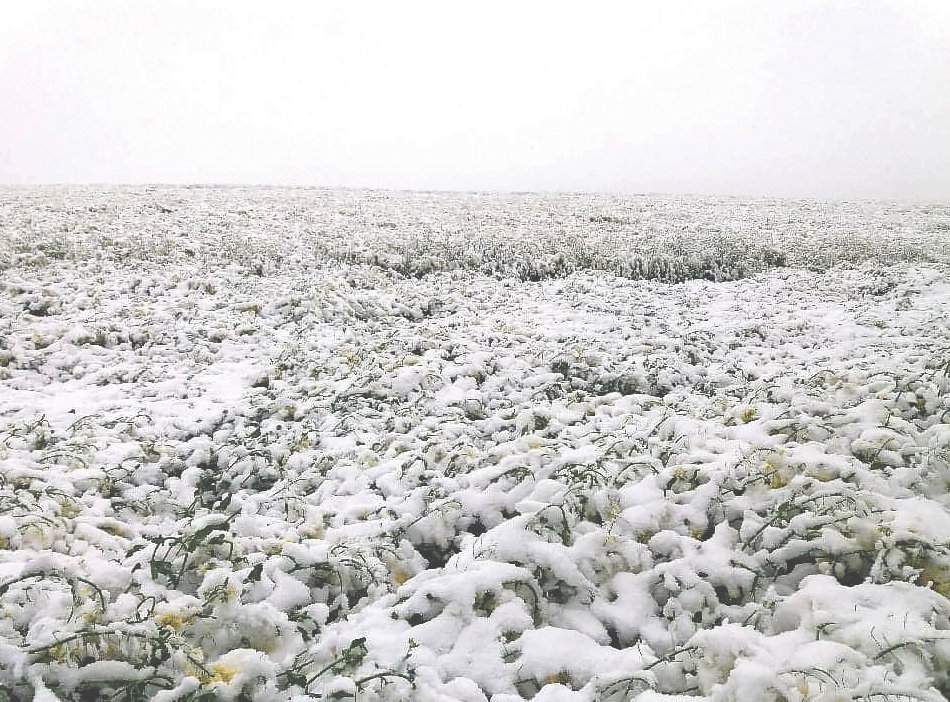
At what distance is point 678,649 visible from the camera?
3.08m

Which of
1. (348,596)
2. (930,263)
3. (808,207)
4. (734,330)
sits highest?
(808,207)

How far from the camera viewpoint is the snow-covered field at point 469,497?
2971mm

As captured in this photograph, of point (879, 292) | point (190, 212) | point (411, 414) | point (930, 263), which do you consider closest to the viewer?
point (411, 414)

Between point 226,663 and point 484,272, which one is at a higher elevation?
point 484,272

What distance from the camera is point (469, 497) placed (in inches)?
180

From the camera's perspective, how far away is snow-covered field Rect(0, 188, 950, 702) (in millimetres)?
2971

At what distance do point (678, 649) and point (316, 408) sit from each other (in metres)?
4.74

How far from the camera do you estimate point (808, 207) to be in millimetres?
29047

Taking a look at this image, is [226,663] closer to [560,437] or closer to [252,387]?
[560,437]

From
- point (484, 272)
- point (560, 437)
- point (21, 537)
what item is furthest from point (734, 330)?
point (21, 537)

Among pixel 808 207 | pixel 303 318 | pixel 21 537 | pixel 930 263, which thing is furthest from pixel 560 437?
pixel 808 207

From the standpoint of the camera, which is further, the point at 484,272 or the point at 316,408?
the point at 484,272

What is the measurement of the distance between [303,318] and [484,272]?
5.43 m

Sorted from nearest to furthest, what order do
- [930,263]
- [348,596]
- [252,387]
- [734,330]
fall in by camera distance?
1. [348,596]
2. [252,387]
3. [734,330]
4. [930,263]
